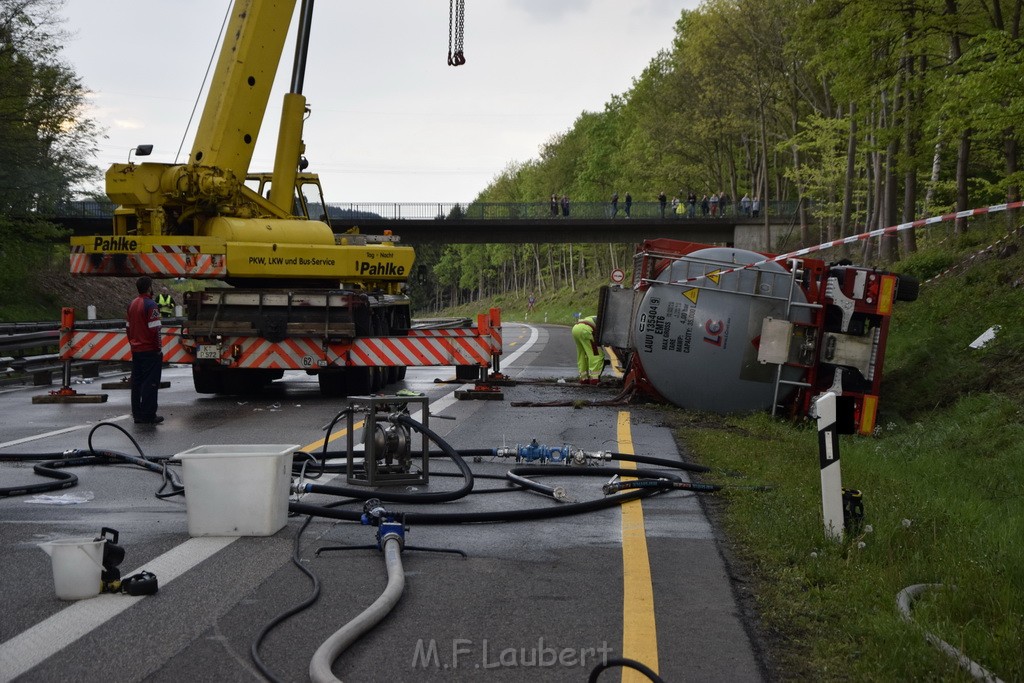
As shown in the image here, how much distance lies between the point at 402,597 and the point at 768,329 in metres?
9.50

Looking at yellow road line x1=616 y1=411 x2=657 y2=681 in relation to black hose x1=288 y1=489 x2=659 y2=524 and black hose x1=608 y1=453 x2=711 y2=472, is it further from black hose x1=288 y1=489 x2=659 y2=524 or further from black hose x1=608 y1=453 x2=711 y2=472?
black hose x1=608 y1=453 x2=711 y2=472

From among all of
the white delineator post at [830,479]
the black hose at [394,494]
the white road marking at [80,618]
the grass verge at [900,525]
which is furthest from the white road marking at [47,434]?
the white delineator post at [830,479]

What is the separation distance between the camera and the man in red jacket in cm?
1355

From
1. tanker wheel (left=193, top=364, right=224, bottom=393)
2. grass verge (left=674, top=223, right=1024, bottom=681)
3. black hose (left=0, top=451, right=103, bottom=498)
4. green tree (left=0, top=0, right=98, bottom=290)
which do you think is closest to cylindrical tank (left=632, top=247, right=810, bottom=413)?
grass verge (left=674, top=223, right=1024, bottom=681)

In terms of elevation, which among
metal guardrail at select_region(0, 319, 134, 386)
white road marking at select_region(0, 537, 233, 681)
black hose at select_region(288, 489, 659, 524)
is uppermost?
white road marking at select_region(0, 537, 233, 681)

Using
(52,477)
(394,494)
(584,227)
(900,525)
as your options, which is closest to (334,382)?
(52,477)

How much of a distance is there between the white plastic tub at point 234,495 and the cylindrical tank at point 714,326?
868 cm

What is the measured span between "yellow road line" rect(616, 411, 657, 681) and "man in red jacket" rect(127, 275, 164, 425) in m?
7.25

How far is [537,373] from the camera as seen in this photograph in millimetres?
23797

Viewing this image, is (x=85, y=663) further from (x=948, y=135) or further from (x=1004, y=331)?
(x=948, y=135)

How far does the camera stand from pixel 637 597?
18.5ft

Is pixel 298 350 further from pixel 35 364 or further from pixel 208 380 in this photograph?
pixel 35 364

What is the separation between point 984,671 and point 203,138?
1441cm

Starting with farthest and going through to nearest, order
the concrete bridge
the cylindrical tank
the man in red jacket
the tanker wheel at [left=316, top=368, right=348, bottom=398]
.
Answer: the concrete bridge < the tanker wheel at [left=316, top=368, right=348, bottom=398] < the cylindrical tank < the man in red jacket
